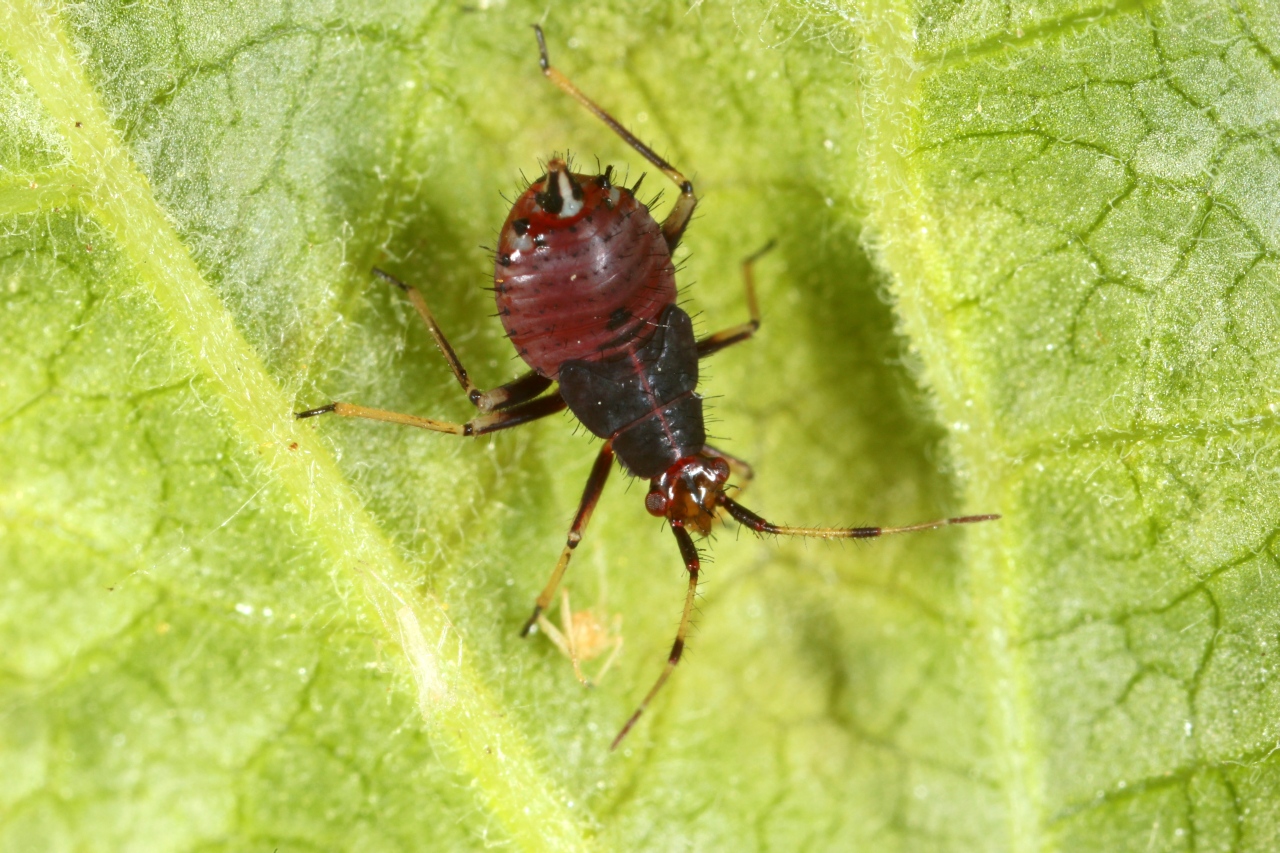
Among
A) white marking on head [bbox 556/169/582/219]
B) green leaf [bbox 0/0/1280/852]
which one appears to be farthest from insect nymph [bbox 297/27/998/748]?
green leaf [bbox 0/0/1280/852]

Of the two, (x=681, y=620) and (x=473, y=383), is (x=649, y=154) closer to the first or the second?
(x=473, y=383)

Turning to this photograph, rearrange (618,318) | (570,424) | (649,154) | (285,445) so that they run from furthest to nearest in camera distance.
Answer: (570,424) < (618,318) < (649,154) < (285,445)

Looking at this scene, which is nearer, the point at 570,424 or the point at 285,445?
the point at 285,445

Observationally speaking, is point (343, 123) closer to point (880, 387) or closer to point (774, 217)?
point (774, 217)

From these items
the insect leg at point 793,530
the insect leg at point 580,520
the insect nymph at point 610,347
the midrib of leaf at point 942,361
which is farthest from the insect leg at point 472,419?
the midrib of leaf at point 942,361

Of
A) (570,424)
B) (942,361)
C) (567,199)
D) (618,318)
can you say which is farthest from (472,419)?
(942,361)

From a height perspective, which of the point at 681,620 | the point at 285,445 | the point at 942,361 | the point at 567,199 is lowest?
the point at 285,445

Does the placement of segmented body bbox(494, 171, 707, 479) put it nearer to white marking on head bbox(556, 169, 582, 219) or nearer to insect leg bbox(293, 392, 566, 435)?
white marking on head bbox(556, 169, 582, 219)
